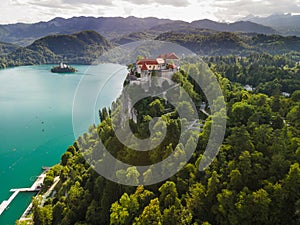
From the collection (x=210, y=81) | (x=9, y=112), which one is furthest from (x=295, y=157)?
(x=9, y=112)

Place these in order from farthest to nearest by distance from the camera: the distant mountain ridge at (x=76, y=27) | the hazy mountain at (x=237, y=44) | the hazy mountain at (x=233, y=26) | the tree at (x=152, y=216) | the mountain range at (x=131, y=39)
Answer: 1. the distant mountain ridge at (x=76, y=27)
2. the hazy mountain at (x=233, y=26)
3. the mountain range at (x=131, y=39)
4. the hazy mountain at (x=237, y=44)
5. the tree at (x=152, y=216)

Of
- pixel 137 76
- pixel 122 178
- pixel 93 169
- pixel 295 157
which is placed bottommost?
pixel 93 169

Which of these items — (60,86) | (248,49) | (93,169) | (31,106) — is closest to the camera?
(93,169)

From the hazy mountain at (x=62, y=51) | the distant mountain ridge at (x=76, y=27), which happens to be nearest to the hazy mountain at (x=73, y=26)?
the distant mountain ridge at (x=76, y=27)

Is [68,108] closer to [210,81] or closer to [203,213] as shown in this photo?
[210,81]

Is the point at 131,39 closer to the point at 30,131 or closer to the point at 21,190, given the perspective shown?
the point at 30,131

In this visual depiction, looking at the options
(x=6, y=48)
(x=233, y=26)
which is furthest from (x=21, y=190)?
(x=233, y=26)

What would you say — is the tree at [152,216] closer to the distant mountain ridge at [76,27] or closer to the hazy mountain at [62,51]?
the hazy mountain at [62,51]
